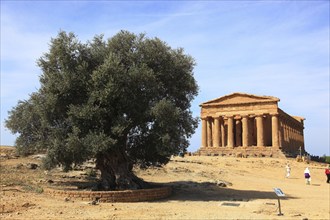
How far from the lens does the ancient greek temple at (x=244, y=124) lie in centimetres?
6338

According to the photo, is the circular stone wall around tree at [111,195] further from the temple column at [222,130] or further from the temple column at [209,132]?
the temple column at [222,130]

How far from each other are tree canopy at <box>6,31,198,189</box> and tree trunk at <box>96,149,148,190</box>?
0.05m

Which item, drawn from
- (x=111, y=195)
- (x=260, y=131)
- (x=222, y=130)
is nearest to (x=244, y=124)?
(x=260, y=131)

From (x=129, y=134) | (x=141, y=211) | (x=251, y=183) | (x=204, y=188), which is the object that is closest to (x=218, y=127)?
(x=251, y=183)

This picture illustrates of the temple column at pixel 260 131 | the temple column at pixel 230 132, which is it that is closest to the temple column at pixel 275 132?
the temple column at pixel 260 131

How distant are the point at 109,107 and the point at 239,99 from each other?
4958cm

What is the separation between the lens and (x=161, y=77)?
848 inches

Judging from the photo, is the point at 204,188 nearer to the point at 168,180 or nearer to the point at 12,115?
the point at 168,180

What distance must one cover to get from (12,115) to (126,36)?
789 centimetres

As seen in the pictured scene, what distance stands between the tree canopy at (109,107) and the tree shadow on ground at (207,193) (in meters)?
2.34

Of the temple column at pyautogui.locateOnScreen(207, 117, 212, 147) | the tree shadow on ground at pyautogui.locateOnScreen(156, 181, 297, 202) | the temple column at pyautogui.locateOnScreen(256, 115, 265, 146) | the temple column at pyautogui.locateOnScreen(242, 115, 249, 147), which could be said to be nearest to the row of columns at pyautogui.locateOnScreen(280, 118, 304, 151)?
the temple column at pyautogui.locateOnScreen(256, 115, 265, 146)

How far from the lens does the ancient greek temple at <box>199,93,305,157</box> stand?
63375 millimetres

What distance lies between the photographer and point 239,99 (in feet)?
219

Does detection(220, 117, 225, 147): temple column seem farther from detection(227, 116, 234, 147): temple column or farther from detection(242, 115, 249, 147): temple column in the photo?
detection(242, 115, 249, 147): temple column
